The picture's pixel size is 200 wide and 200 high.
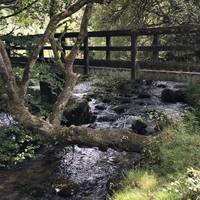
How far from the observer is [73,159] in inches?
462

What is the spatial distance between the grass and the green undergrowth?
273 cm

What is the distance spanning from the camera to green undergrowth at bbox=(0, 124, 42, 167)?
1058cm

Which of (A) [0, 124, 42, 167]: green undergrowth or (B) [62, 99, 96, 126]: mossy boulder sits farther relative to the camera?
(B) [62, 99, 96, 126]: mossy boulder

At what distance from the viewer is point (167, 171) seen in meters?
9.05

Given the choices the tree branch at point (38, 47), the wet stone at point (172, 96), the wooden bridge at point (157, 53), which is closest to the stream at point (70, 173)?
the wet stone at point (172, 96)

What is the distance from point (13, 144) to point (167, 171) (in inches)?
154

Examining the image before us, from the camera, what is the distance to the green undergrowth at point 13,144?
10.6 meters

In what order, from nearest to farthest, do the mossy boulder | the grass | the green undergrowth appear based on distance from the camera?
the grass, the green undergrowth, the mossy boulder

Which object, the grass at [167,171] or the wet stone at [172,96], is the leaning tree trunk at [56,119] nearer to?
the grass at [167,171]

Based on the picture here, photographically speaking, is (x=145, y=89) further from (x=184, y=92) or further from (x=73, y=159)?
(x=73, y=159)

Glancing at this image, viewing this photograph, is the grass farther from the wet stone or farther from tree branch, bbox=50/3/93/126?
the wet stone

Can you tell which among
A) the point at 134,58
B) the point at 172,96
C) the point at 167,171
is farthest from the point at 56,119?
the point at 134,58

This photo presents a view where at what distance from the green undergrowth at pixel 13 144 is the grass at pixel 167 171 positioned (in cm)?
273

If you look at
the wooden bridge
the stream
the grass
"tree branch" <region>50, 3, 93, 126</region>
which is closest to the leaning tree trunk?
"tree branch" <region>50, 3, 93, 126</region>
